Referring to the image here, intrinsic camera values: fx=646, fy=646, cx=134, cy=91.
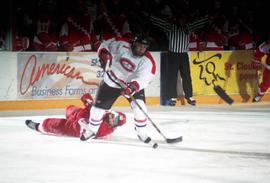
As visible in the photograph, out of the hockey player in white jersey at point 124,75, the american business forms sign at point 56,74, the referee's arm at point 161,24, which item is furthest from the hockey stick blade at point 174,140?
the referee's arm at point 161,24

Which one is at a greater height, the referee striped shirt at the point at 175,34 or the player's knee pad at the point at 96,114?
the referee striped shirt at the point at 175,34

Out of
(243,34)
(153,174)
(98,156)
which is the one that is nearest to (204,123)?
(98,156)

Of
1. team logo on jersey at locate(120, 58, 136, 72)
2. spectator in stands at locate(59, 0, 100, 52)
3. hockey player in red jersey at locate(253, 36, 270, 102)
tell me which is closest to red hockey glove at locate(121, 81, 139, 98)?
team logo on jersey at locate(120, 58, 136, 72)

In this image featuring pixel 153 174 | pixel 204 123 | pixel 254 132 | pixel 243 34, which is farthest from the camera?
pixel 243 34

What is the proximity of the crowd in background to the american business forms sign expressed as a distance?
1.72 feet

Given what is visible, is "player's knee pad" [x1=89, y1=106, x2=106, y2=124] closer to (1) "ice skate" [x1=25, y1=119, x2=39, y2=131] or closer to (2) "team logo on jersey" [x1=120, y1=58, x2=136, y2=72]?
(2) "team logo on jersey" [x1=120, y1=58, x2=136, y2=72]

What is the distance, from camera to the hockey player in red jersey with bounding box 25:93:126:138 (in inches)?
302

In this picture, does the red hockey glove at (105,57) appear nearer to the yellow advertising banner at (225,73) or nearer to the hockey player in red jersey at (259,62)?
the yellow advertising banner at (225,73)

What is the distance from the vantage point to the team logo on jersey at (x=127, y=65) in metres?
7.21

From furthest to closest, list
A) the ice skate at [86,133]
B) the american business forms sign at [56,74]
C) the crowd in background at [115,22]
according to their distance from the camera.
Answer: the crowd in background at [115,22]
the american business forms sign at [56,74]
the ice skate at [86,133]

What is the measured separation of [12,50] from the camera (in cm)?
1108

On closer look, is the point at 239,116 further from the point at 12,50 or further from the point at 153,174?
the point at 153,174

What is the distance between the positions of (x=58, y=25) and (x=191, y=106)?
2845mm

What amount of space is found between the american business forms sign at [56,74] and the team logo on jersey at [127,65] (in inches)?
148
